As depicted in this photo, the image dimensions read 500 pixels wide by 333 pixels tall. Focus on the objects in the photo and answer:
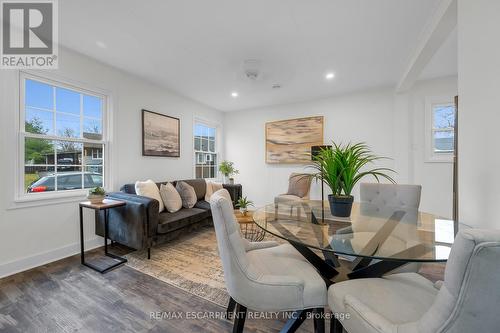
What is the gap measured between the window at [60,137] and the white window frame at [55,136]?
0.03 feet

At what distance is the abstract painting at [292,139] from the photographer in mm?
4394

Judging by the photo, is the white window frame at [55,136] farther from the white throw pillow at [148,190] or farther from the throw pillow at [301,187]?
the throw pillow at [301,187]

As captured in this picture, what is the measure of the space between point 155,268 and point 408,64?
13.7ft

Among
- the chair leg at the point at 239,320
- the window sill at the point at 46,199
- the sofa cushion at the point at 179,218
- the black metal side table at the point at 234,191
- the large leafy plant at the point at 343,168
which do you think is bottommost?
the chair leg at the point at 239,320

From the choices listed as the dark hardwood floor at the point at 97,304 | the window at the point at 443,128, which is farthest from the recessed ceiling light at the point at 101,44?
the window at the point at 443,128

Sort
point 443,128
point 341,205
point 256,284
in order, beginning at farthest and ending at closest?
point 443,128, point 341,205, point 256,284

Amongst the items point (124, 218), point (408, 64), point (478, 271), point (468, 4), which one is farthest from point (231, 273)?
point (408, 64)

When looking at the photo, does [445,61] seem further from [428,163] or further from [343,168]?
[343,168]

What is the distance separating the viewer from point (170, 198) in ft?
10.1

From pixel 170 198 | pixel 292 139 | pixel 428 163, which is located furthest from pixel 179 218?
pixel 428 163

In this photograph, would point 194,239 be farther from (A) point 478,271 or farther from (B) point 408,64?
(B) point 408,64

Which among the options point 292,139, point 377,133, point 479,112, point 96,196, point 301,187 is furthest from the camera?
point 292,139

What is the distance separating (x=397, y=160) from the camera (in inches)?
145

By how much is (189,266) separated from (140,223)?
0.76 m
